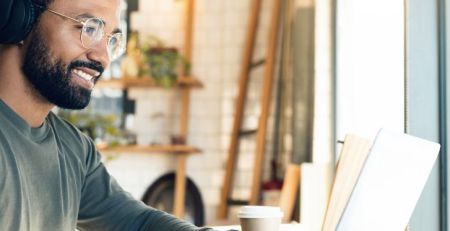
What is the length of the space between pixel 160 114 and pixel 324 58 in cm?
239

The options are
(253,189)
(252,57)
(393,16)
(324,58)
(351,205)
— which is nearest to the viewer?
(351,205)

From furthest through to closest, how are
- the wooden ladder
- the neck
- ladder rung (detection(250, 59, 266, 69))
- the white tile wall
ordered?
the white tile wall → ladder rung (detection(250, 59, 266, 69)) → the wooden ladder → the neck

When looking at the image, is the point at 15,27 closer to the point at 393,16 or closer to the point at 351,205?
the point at 351,205

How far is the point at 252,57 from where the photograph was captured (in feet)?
18.4

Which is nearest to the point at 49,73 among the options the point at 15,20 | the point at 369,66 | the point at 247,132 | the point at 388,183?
the point at 15,20

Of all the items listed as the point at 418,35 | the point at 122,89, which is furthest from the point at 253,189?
the point at 418,35

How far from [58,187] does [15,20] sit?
42 cm

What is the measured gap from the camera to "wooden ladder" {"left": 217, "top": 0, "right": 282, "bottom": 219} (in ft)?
17.1

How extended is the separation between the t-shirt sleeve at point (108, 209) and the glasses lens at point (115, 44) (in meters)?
0.28

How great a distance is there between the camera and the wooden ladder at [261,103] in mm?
5219

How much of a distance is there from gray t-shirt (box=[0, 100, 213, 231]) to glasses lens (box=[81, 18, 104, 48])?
239 mm

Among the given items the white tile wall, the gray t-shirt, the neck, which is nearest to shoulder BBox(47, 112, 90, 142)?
the gray t-shirt

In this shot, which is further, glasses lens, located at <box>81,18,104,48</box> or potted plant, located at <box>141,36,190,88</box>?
potted plant, located at <box>141,36,190,88</box>

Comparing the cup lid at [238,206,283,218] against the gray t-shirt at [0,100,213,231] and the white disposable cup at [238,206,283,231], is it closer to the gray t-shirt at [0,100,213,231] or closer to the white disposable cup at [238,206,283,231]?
the white disposable cup at [238,206,283,231]
